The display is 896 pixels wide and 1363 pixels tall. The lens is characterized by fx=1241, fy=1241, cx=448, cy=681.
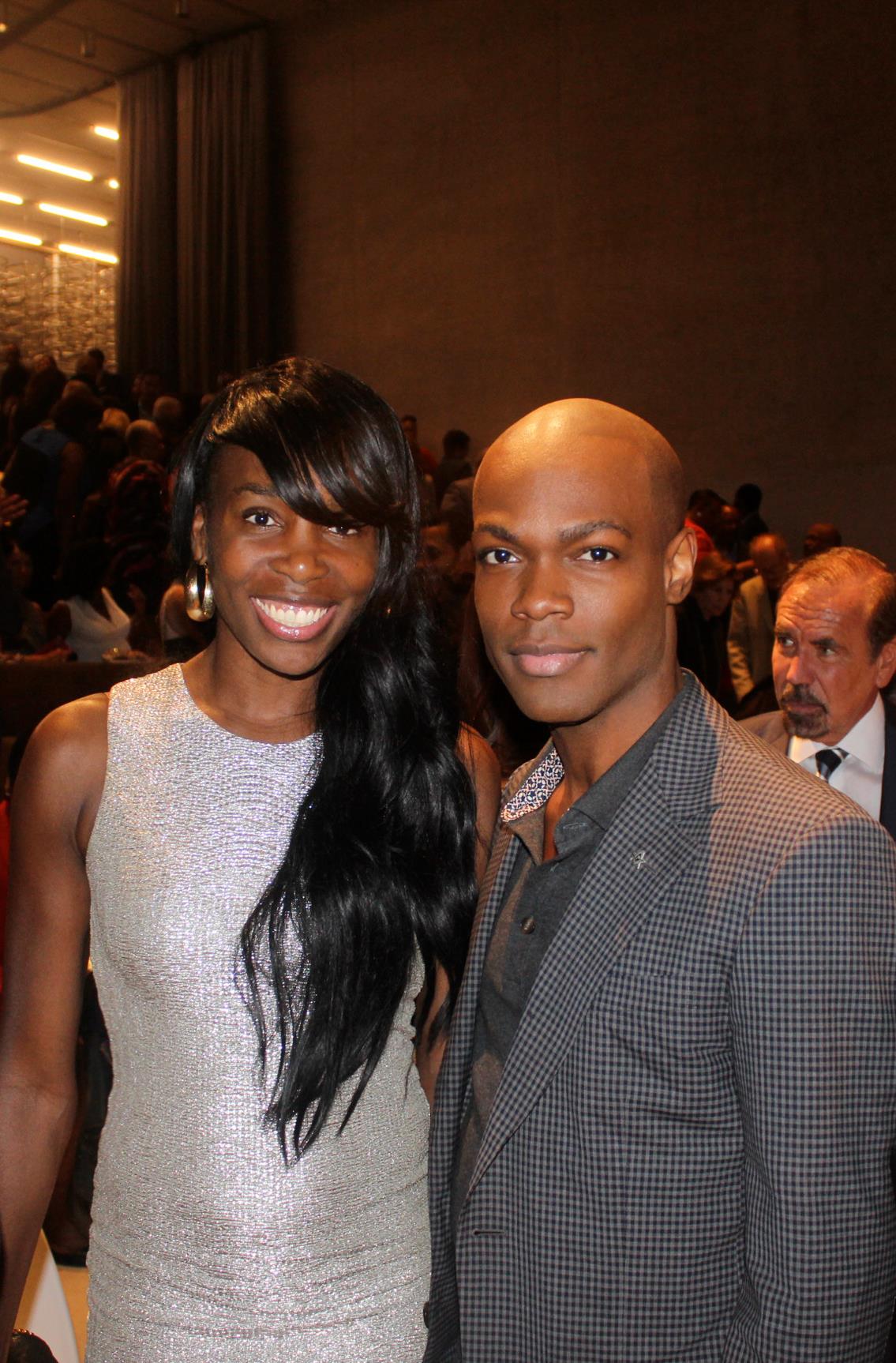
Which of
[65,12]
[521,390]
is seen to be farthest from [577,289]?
[65,12]

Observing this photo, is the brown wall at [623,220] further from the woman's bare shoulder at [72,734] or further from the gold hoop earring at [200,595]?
the woman's bare shoulder at [72,734]

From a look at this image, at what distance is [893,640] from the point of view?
317cm

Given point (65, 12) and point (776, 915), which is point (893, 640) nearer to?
point (776, 915)

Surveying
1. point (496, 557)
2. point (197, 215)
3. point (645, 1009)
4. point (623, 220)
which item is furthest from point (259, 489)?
point (197, 215)

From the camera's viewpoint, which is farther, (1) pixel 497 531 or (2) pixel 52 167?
(2) pixel 52 167

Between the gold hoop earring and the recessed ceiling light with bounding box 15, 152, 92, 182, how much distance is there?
15084mm

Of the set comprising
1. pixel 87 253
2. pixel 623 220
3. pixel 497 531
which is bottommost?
pixel 497 531

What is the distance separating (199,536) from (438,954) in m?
0.61

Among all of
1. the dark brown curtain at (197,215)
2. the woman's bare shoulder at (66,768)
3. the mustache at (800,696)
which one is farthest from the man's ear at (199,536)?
the dark brown curtain at (197,215)

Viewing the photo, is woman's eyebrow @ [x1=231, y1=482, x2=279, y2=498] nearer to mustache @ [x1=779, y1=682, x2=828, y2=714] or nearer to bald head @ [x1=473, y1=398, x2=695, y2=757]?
bald head @ [x1=473, y1=398, x2=695, y2=757]

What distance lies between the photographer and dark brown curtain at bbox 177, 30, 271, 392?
13000 millimetres

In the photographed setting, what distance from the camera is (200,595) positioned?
1581mm

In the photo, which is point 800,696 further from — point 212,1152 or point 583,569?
point 212,1152

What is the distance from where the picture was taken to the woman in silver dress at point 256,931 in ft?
4.55
